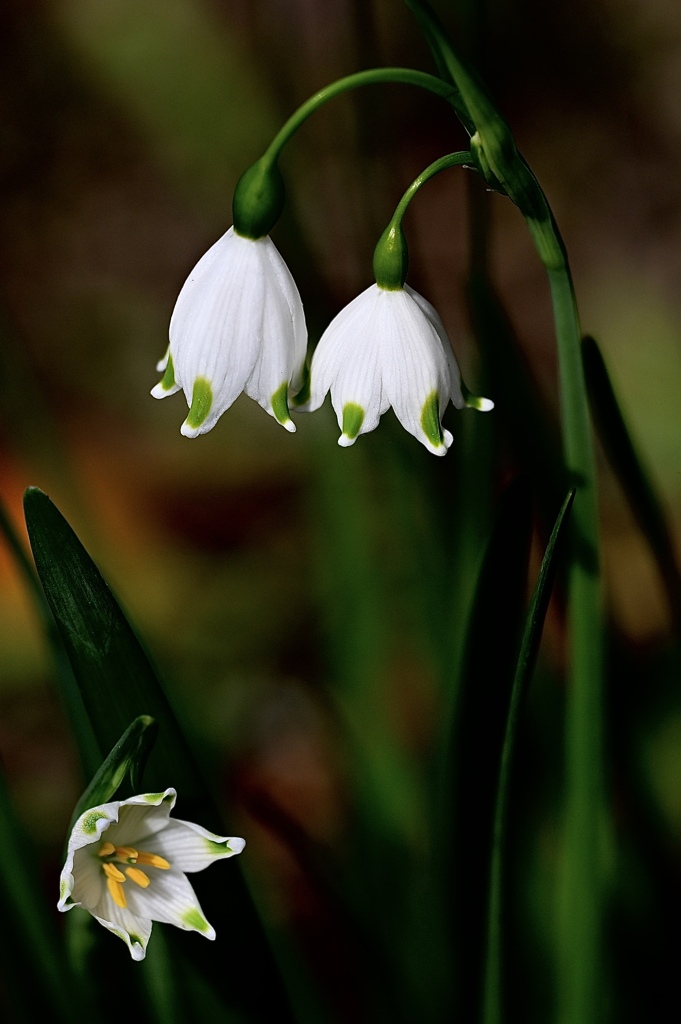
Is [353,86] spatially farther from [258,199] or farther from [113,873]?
[113,873]

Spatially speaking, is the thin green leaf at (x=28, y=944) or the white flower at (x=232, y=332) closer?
the white flower at (x=232, y=332)

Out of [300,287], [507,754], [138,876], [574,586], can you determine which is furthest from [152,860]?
[300,287]

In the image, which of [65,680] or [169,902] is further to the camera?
[65,680]

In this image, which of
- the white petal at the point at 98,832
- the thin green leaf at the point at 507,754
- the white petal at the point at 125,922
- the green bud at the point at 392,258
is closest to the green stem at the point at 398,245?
the green bud at the point at 392,258

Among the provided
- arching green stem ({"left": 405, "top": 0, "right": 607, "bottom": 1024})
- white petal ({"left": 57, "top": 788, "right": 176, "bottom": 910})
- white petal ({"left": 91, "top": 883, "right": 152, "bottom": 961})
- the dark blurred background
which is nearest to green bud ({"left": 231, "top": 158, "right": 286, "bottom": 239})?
arching green stem ({"left": 405, "top": 0, "right": 607, "bottom": 1024})

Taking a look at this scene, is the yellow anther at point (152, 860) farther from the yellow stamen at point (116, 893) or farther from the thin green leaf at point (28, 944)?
the thin green leaf at point (28, 944)

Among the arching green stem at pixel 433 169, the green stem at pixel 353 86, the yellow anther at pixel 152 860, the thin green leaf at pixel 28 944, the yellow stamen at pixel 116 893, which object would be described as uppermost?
the green stem at pixel 353 86

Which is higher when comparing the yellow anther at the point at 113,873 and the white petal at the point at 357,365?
the white petal at the point at 357,365
